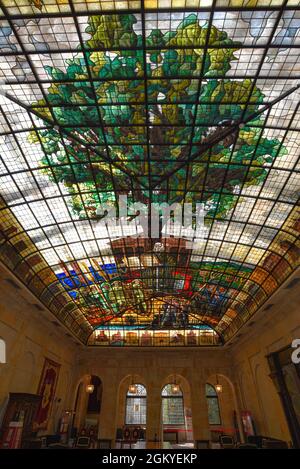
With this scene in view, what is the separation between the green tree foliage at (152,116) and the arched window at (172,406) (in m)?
35.8

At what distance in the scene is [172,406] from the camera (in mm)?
41188

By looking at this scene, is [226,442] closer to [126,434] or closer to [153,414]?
[153,414]

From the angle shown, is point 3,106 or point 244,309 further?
point 244,309

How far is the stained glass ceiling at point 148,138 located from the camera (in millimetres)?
8812

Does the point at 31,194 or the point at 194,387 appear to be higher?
the point at 31,194

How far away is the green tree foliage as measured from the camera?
30.5 feet

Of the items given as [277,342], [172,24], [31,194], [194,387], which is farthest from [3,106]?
[194,387]

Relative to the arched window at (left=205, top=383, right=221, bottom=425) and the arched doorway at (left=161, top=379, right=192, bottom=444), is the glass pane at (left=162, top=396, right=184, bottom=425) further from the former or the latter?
the arched window at (left=205, top=383, right=221, bottom=425)

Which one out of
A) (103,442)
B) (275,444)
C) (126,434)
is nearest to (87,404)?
(126,434)

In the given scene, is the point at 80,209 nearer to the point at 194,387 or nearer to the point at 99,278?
the point at 99,278

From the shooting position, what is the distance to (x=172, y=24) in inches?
344

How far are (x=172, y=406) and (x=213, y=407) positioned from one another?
19.1 feet

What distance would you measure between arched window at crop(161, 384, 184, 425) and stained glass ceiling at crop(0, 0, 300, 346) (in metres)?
25.5
